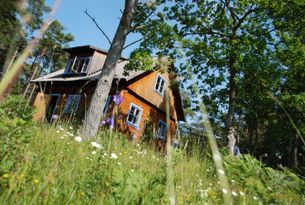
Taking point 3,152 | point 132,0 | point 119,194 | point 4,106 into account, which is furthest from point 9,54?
point 132,0

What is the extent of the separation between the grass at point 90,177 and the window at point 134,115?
18.0m

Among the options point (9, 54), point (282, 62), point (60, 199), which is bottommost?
point (60, 199)

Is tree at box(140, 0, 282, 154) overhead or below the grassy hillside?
overhead

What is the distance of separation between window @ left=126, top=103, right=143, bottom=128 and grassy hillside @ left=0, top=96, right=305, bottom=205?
59.3 ft

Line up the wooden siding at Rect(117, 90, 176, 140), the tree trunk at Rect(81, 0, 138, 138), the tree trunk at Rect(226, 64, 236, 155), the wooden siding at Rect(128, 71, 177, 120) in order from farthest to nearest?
the wooden siding at Rect(128, 71, 177, 120)
the wooden siding at Rect(117, 90, 176, 140)
the tree trunk at Rect(226, 64, 236, 155)
the tree trunk at Rect(81, 0, 138, 138)

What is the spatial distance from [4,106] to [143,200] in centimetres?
241

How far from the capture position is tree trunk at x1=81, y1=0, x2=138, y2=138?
1125 cm

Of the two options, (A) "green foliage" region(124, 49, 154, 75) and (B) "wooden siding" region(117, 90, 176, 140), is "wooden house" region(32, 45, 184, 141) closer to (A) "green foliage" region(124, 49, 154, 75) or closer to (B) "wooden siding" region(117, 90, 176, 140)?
(B) "wooden siding" region(117, 90, 176, 140)

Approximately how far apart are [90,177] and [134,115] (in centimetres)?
2115

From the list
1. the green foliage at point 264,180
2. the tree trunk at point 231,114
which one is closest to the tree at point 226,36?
the tree trunk at point 231,114

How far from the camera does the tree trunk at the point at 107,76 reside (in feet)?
36.9

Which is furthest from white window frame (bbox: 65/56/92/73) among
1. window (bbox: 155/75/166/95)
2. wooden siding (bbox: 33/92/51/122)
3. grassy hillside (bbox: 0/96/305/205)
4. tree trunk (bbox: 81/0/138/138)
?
grassy hillside (bbox: 0/96/305/205)

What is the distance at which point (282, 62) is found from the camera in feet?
58.0

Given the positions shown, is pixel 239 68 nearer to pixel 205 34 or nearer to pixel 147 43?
pixel 205 34
